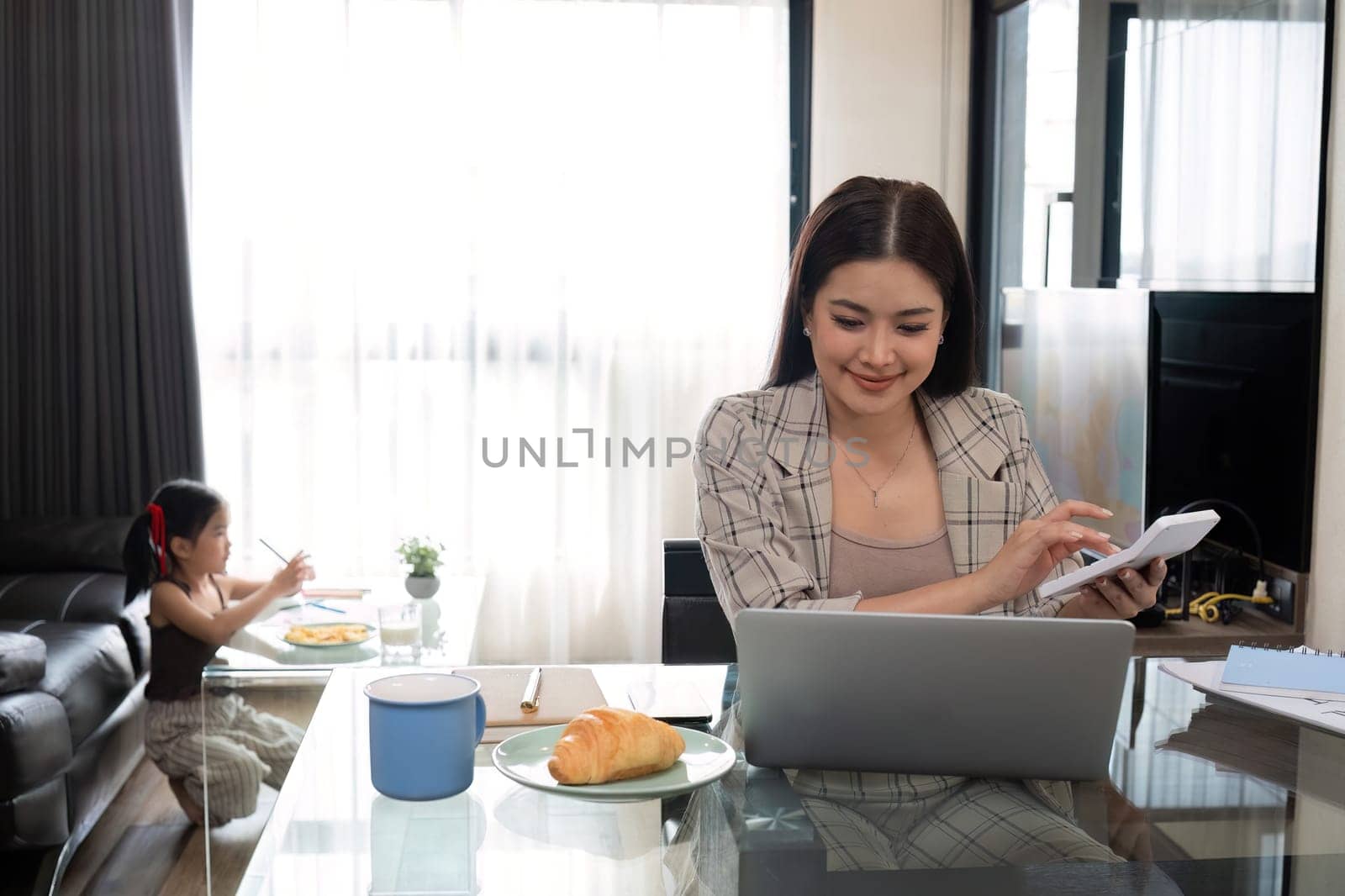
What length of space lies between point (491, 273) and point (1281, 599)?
2526 mm

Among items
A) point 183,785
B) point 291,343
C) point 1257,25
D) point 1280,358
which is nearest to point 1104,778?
point 1280,358

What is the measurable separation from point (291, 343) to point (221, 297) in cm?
26

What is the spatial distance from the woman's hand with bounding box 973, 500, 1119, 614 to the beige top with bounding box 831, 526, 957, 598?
157 millimetres

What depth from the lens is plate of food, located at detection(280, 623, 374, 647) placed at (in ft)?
8.64

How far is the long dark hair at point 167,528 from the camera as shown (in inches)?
121

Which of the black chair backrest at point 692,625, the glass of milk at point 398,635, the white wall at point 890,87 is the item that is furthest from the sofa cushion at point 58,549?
the white wall at point 890,87

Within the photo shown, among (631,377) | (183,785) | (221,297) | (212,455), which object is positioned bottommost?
(183,785)

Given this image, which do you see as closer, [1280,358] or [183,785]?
[1280,358]

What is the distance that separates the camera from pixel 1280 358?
7.79 feet

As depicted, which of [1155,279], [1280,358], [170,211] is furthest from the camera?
A: [170,211]

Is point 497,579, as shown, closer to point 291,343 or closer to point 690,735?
point 291,343

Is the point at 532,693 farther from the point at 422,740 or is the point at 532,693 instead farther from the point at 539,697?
the point at 422,740

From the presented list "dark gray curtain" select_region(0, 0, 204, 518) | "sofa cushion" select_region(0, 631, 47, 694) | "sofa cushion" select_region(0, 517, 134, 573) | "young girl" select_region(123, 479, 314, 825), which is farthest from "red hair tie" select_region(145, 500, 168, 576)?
"dark gray curtain" select_region(0, 0, 204, 518)

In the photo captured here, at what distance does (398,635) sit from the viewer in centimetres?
275
